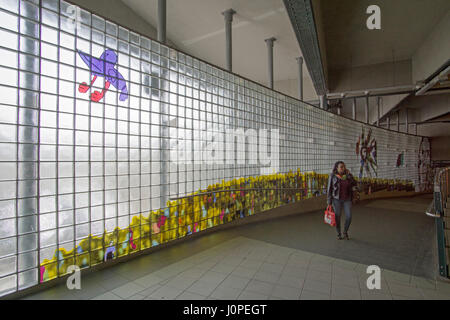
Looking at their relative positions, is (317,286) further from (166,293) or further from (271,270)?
(166,293)

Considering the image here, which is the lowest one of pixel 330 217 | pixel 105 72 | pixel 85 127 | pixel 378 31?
pixel 330 217

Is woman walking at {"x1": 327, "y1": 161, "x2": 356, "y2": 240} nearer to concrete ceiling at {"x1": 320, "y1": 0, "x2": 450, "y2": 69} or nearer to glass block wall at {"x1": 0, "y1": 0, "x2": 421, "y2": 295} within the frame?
glass block wall at {"x1": 0, "y1": 0, "x2": 421, "y2": 295}

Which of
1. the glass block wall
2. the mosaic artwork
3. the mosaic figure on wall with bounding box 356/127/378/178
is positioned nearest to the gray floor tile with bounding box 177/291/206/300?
the mosaic artwork

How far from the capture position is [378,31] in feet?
22.5

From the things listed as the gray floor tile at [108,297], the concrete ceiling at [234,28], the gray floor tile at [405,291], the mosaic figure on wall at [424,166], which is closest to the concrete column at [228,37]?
the concrete ceiling at [234,28]

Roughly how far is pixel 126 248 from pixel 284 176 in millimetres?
3608

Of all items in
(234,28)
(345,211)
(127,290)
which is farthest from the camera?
(234,28)

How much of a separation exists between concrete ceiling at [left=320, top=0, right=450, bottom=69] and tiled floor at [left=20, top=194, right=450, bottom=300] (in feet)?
18.0

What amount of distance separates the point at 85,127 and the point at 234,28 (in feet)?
14.1

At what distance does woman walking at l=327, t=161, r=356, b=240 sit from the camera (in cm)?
381

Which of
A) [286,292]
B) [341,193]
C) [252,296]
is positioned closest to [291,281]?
[286,292]

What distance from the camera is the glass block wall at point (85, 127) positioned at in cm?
204

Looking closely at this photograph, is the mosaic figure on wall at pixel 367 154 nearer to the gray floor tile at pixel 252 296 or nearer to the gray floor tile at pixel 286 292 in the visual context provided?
the gray floor tile at pixel 286 292

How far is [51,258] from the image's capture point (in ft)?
7.33
